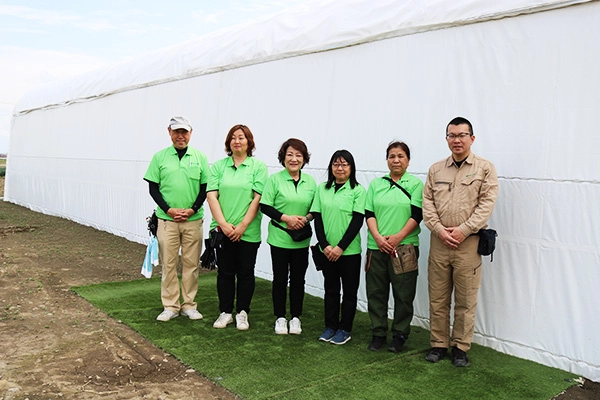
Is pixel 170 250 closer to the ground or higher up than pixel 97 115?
closer to the ground

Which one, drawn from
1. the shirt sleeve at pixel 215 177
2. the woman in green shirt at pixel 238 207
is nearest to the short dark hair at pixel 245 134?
the woman in green shirt at pixel 238 207

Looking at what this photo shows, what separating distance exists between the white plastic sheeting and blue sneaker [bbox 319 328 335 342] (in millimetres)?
795

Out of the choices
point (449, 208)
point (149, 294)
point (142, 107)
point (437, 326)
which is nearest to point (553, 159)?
point (449, 208)

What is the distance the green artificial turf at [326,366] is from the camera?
3061 mm

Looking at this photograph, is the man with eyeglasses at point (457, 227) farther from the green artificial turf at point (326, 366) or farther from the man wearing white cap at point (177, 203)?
the man wearing white cap at point (177, 203)

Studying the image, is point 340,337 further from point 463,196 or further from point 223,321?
point 463,196

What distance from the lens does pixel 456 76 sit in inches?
160

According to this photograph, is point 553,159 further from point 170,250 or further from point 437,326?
point 170,250

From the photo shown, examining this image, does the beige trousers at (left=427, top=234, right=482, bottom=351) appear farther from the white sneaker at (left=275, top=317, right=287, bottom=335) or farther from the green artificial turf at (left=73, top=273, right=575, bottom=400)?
the white sneaker at (left=275, top=317, right=287, bottom=335)

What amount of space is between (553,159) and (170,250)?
2841 millimetres

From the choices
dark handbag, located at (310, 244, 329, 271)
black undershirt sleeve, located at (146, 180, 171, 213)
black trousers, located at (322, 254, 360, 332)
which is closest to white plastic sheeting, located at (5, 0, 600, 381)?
black trousers, located at (322, 254, 360, 332)

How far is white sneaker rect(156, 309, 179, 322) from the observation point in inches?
170

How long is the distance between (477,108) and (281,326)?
2137mm

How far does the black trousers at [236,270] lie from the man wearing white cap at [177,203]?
360 mm
